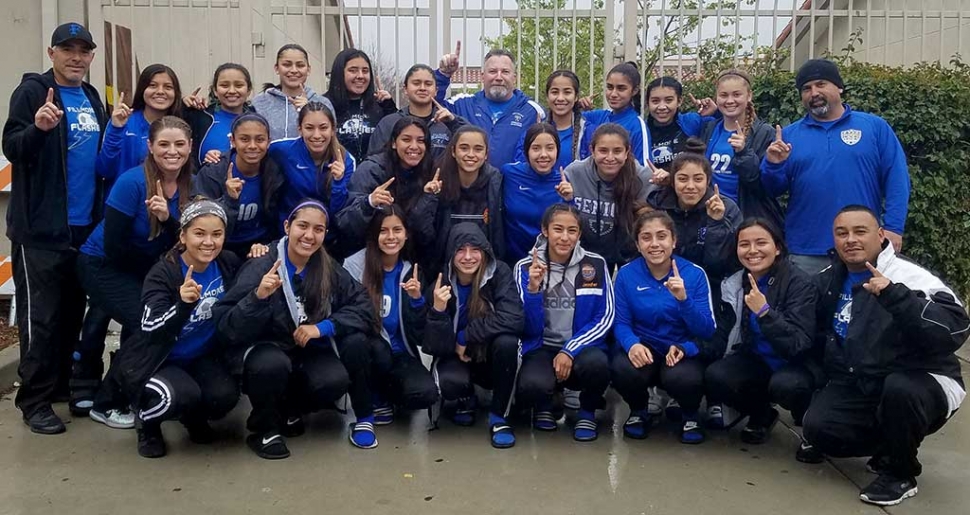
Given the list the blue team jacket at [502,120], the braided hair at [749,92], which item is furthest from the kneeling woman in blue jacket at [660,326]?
the blue team jacket at [502,120]

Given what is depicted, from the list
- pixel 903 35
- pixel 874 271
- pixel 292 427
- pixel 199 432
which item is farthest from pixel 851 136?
pixel 199 432

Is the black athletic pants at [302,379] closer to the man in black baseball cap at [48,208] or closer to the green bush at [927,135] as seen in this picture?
the man in black baseball cap at [48,208]

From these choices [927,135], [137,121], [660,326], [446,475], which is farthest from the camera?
[927,135]

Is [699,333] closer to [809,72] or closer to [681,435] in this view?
[681,435]

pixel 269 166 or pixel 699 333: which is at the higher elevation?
pixel 269 166

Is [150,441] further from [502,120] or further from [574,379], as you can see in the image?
[502,120]

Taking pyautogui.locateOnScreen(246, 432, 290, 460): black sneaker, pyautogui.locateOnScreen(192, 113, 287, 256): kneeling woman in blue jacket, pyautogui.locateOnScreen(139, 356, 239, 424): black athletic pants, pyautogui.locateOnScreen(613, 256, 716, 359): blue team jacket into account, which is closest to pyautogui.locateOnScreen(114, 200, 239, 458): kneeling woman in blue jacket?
Answer: pyautogui.locateOnScreen(139, 356, 239, 424): black athletic pants

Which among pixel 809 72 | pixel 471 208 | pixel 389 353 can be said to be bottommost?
pixel 389 353

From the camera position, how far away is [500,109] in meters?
6.02

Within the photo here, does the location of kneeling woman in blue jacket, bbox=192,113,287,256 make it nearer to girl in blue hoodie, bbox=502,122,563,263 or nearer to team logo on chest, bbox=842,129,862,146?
girl in blue hoodie, bbox=502,122,563,263

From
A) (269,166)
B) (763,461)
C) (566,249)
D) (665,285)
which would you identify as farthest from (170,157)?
(763,461)

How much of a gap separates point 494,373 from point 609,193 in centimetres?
127

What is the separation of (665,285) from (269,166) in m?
2.29

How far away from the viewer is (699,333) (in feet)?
15.8
